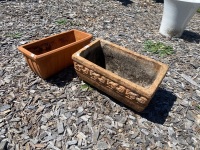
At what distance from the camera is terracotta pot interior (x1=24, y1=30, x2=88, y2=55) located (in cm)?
311

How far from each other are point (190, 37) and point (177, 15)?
28.0 inches

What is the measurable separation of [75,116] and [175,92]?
5.12 ft

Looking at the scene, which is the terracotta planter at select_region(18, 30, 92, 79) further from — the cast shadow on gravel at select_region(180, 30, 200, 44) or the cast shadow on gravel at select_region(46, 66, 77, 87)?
the cast shadow on gravel at select_region(180, 30, 200, 44)

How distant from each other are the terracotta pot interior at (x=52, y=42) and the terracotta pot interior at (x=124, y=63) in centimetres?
46

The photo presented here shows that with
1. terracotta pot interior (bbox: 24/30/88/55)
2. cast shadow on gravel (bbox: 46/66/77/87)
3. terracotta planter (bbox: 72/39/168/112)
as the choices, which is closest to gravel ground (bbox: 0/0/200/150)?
cast shadow on gravel (bbox: 46/66/77/87)

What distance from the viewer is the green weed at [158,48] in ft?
13.5

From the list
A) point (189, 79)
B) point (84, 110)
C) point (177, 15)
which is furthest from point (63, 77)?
point (177, 15)

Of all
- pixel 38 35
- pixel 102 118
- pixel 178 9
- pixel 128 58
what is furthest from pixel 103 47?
pixel 178 9

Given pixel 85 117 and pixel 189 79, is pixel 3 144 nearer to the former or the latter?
pixel 85 117

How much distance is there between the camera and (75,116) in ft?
8.76

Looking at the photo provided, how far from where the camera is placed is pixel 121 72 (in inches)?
125

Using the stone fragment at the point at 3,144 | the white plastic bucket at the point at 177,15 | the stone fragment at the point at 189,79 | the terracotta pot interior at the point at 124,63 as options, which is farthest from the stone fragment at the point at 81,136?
the white plastic bucket at the point at 177,15

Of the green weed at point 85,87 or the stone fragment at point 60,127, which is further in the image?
the green weed at point 85,87

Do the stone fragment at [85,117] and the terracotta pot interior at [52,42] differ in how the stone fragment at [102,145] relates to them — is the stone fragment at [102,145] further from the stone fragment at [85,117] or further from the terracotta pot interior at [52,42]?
the terracotta pot interior at [52,42]
